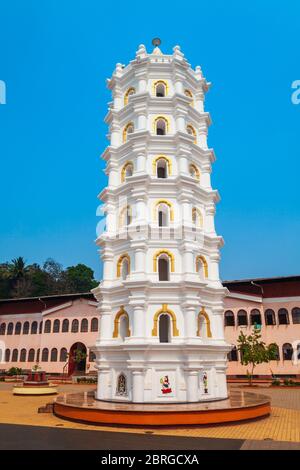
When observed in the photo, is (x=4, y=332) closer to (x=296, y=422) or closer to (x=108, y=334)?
(x=108, y=334)

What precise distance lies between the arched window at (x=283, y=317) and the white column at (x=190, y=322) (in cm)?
2361

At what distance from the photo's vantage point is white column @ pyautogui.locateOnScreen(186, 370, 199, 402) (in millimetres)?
17188

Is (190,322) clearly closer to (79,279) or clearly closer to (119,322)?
(119,322)

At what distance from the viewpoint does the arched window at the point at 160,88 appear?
23969 millimetres

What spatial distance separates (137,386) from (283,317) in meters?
25.9

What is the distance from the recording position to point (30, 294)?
74562 mm

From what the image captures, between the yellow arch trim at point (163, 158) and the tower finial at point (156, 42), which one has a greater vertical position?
the tower finial at point (156, 42)

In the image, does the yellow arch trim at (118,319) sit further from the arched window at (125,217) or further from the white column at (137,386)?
the arched window at (125,217)

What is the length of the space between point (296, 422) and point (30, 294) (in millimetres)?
66182

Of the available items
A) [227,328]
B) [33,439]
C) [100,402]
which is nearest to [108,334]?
[100,402]

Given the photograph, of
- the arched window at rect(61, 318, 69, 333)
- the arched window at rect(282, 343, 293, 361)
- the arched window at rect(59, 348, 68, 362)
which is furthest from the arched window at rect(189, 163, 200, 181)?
the arched window at rect(59, 348, 68, 362)

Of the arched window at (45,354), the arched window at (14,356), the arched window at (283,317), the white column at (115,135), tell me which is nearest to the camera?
the white column at (115,135)

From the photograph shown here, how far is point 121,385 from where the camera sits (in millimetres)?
18359

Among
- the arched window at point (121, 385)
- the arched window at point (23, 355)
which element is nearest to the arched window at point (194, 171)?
the arched window at point (121, 385)
